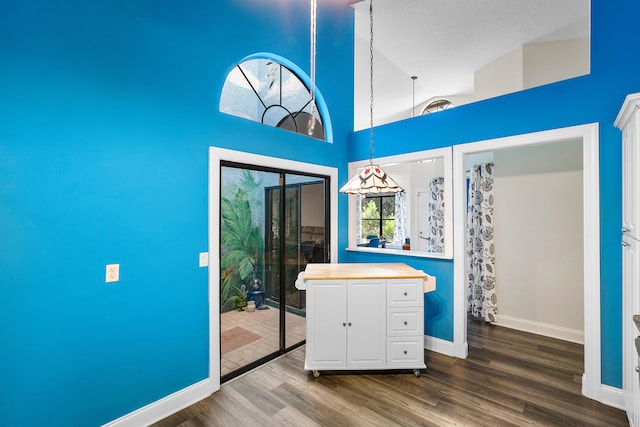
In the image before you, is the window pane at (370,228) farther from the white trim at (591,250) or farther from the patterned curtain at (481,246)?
the white trim at (591,250)

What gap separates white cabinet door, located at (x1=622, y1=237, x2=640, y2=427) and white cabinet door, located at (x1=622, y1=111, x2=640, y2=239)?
110mm

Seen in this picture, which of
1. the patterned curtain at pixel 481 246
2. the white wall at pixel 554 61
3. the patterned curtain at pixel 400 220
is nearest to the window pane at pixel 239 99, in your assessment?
the patterned curtain at pixel 481 246

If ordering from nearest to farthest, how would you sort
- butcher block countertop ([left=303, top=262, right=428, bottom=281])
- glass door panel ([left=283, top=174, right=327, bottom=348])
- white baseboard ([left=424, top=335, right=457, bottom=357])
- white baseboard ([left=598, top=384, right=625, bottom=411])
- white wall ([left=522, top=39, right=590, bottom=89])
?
white baseboard ([left=598, top=384, right=625, bottom=411])
butcher block countertop ([left=303, top=262, right=428, bottom=281])
white baseboard ([left=424, top=335, right=457, bottom=357])
glass door panel ([left=283, top=174, right=327, bottom=348])
white wall ([left=522, top=39, right=590, bottom=89])

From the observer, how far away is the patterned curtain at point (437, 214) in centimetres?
562

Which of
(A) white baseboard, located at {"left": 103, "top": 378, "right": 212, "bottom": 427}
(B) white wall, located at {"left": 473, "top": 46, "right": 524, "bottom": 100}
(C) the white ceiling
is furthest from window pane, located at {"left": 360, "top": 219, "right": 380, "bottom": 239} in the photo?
(A) white baseboard, located at {"left": 103, "top": 378, "right": 212, "bottom": 427}

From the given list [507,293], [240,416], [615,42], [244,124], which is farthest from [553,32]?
[240,416]

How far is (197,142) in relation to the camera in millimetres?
2332

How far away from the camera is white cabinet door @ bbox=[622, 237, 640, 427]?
1643 millimetres

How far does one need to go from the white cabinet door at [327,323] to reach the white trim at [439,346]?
3.77ft

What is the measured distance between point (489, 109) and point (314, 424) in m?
3.15

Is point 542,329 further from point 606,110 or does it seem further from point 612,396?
point 606,110

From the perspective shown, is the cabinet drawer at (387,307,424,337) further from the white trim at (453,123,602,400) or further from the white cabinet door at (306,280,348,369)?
the white trim at (453,123,602,400)

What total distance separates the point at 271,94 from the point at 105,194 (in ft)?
6.14

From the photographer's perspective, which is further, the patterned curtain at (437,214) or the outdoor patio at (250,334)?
the patterned curtain at (437,214)
